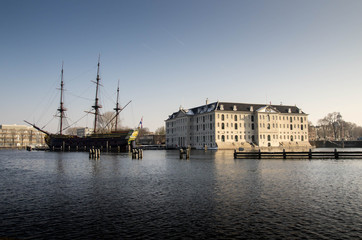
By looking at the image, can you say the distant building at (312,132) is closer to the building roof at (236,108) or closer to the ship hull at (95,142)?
the building roof at (236,108)

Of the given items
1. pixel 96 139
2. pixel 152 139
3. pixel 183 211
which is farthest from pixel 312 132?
pixel 183 211

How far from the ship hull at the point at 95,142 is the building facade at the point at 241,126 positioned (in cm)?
3030

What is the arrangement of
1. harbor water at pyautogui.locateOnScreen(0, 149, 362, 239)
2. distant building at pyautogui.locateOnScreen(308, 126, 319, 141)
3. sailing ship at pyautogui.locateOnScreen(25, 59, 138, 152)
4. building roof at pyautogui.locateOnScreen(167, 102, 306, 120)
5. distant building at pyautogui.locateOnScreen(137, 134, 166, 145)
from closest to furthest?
harbor water at pyautogui.locateOnScreen(0, 149, 362, 239) → sailing ship at pyautogui.locateOnScreen(25, 59, 138, 152) → building roof at pyautogui.locateOnScreen(167, 102, 306, 120) → distant building at pyautogui.locateOnScreen(308, 126, 319, 141) → distant building at pyautogui.locateOnScreen(137, 134, 166, 145)

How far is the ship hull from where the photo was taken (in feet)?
323

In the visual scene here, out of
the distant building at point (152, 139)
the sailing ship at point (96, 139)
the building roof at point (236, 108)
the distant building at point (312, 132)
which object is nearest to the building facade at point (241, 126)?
the building roof at point (236, 108)

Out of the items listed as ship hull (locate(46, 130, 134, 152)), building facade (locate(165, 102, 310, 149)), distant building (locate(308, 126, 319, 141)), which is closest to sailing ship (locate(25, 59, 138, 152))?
ship hull (locate(46, 130, 134, 152))

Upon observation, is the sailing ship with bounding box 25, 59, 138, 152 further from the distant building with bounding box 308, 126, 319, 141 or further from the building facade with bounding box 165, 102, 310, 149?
the distant building with bounding box 308, 126, 319, 141

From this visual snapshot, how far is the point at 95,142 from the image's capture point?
352 ft

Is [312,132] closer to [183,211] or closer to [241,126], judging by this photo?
[241,126]

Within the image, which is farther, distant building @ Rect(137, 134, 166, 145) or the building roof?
distant building @ Rect(137, 134, 166, 145)

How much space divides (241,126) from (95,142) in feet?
189

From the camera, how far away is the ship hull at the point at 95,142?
98312 millimetres

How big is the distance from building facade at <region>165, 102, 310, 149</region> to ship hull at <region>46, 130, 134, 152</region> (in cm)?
3030

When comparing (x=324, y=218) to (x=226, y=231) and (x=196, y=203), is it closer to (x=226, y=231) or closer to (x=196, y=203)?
(x=226, y=231)
